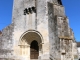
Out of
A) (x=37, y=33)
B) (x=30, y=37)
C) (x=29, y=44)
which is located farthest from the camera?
(x=29, y=44)

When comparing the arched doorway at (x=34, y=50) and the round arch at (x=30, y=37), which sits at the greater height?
the round arch at (x=30, y=37)

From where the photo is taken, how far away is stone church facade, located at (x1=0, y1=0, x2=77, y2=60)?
11297 mm

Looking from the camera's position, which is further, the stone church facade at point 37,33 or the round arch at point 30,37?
A: the round arch at point 30,37

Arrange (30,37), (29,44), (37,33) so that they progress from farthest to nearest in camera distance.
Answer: (29,44)
(30,37)
(37,33)

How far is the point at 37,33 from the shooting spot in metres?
12.3

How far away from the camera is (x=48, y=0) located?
12789 mm

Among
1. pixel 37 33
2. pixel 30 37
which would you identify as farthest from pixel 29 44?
pixel 37 33

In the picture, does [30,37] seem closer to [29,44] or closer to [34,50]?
[29,44]

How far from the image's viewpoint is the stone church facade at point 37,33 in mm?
11297

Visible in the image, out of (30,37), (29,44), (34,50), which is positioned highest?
(30,37)

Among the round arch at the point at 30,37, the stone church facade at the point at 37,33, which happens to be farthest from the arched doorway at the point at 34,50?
the round arch at the point at 30,37

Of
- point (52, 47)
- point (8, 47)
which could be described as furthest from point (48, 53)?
point (8, 47)

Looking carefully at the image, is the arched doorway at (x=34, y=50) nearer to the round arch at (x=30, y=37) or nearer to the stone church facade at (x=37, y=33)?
the stone church facade at (x=37, y=33)

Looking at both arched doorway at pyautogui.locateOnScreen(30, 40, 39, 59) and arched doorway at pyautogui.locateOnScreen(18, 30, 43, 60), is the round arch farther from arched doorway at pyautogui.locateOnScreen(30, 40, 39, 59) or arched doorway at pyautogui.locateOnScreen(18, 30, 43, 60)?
arched doorway at pyautogui.locateOnScreen(30, 40, 39, 59)
